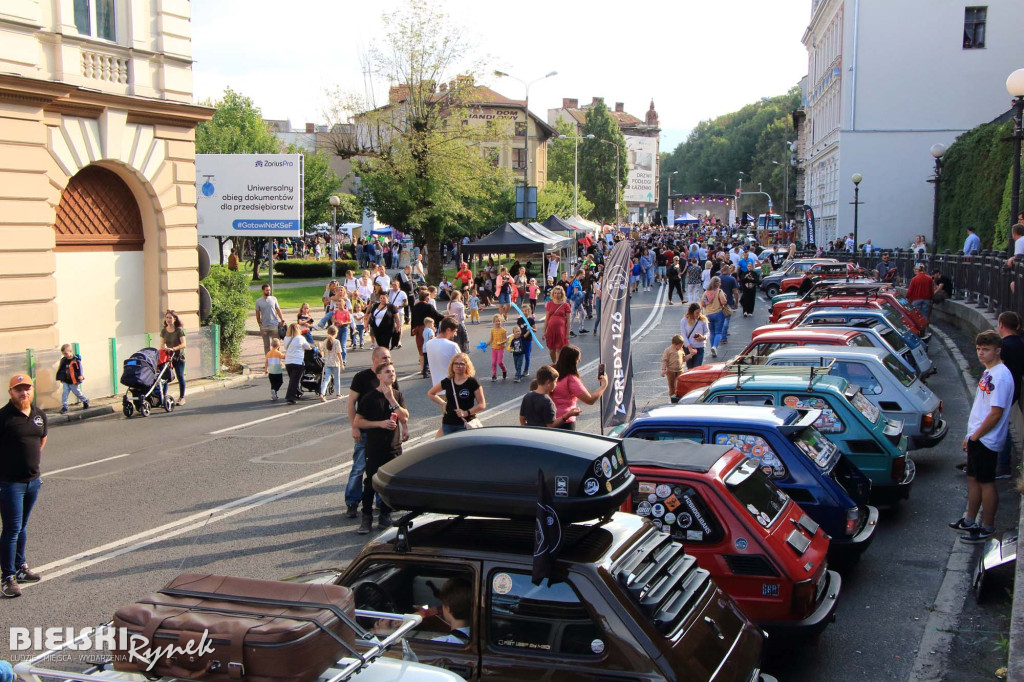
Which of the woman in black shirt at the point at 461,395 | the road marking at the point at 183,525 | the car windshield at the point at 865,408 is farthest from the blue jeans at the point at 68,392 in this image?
the car windshield at the point at 865,408

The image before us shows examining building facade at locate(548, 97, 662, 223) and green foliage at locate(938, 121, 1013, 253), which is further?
building facade at locate(548, 97, 662, 223)

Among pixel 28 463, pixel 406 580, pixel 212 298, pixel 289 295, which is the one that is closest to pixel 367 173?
pixel 289 295

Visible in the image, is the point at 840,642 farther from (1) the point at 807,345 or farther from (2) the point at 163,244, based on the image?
(2) the point at 163,244

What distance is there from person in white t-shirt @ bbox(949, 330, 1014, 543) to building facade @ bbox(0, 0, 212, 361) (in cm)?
1467

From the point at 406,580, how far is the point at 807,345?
8.99 meters

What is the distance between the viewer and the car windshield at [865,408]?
945 cm

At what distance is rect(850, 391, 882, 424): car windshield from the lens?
945cm

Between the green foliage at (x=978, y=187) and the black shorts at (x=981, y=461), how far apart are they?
20.2 meters

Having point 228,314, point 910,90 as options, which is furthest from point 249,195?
point 910,90

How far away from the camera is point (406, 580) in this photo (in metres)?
4.87

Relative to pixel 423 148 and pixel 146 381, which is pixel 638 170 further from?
pixel 146 381

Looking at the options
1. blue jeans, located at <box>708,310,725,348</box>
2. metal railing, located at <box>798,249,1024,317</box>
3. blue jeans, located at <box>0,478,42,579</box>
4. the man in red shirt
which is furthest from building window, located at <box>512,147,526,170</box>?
blue jeans, located at <box>0,478,42,579</box>

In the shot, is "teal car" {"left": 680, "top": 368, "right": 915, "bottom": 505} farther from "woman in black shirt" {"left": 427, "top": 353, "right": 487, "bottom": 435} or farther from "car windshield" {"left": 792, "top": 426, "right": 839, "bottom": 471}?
"woman in black shirt" {"left": 427, "top": 353, "right": 487, "bottom": 435}

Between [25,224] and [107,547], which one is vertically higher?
[25,224]
